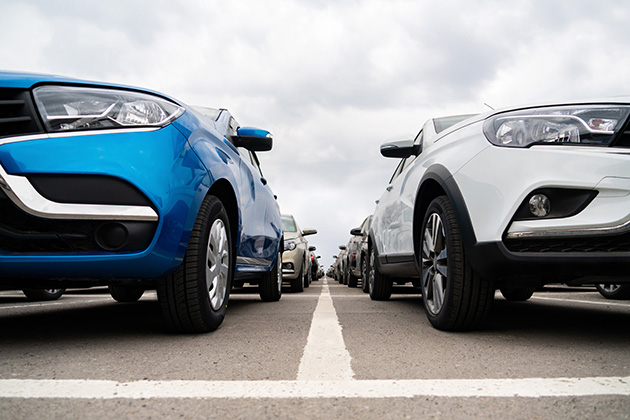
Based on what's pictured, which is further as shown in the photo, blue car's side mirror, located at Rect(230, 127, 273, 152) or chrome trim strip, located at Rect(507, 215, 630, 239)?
blue car's side mirror, located at Rect(230, 127, 273, 152)

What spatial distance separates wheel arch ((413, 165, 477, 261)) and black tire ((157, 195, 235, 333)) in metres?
1.33

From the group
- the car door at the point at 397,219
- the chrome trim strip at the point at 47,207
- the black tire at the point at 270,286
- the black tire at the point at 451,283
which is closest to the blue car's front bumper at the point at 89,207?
the chrome trim strip at the point at 47,207

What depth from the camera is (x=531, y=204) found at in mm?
2545

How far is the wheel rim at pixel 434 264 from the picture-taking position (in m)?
3.12

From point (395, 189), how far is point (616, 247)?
2.75m

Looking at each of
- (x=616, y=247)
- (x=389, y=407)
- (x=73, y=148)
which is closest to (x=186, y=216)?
(x=73, y=148)

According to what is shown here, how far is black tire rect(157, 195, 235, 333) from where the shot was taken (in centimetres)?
273

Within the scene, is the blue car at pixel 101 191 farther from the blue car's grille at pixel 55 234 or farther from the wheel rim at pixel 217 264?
the wheel rim at pixel 217 264

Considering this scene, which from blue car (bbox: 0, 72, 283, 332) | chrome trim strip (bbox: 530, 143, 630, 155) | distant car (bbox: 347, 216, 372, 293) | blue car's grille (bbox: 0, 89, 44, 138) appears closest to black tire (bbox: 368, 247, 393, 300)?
distant car (bbox: 347, 216, 372, 293)

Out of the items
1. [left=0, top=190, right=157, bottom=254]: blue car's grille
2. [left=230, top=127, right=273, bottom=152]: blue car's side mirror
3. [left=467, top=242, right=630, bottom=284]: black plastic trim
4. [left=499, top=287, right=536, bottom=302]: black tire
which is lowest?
[left=499, top=287, right=536, bottom=302]: black tire

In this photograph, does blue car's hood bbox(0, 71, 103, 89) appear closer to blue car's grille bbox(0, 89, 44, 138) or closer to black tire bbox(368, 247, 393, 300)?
blue car's grille bbox(0, 89, 44, 138)

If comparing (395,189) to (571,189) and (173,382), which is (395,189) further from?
(173,382)

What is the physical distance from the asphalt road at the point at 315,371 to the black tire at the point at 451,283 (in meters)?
0.11

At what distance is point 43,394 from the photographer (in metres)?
1.71
